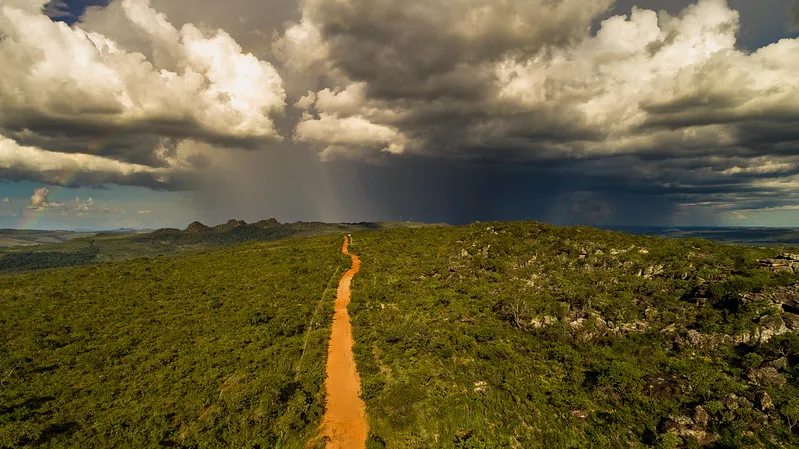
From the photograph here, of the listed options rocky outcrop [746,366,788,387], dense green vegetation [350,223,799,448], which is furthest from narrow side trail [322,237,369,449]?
rocky outcrop [746,366,788,387]

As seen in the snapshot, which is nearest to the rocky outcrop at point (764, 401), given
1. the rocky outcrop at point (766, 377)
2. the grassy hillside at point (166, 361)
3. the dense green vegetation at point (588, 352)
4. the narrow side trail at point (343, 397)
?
the dense green vegetation at point (588, 352)

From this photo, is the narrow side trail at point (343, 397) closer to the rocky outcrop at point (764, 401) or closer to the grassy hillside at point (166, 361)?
the grassy hillside at point (166, 361)

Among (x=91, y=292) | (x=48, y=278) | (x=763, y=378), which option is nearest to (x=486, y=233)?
(x=763, y=378)

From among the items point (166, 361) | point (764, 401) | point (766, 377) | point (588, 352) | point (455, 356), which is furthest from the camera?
point (166, 361)

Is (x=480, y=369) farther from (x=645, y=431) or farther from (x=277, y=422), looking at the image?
(x=277, y=422)

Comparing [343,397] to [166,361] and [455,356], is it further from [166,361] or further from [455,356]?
[166,361]

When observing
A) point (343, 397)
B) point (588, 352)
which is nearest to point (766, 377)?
point (588, 352)
